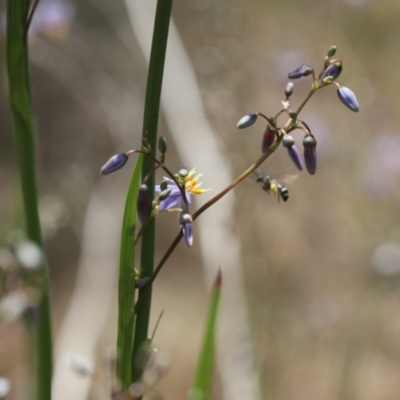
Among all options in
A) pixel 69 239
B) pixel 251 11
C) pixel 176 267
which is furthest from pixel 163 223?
pixel 251 11

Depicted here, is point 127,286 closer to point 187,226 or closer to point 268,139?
point 187,226

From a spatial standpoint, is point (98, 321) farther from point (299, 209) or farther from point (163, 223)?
point (299, 209)

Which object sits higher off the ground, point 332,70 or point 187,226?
point 332,70

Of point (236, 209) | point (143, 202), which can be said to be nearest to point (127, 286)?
point (143, 202)

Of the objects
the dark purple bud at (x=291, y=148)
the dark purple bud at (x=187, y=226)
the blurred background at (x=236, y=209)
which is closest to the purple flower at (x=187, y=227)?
the dark purple bud at (x=187, y=226)

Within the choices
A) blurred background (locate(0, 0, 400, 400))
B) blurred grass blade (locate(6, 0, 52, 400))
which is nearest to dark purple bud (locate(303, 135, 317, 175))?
blurred grass blade (locate(6, 0, 52, 400))

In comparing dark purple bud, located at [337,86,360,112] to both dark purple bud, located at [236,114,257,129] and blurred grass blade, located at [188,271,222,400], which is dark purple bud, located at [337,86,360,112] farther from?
blurred grass blade, located at [188,271,222,400]

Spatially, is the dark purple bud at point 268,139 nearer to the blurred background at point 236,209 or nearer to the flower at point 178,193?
the flower at point 178,193
